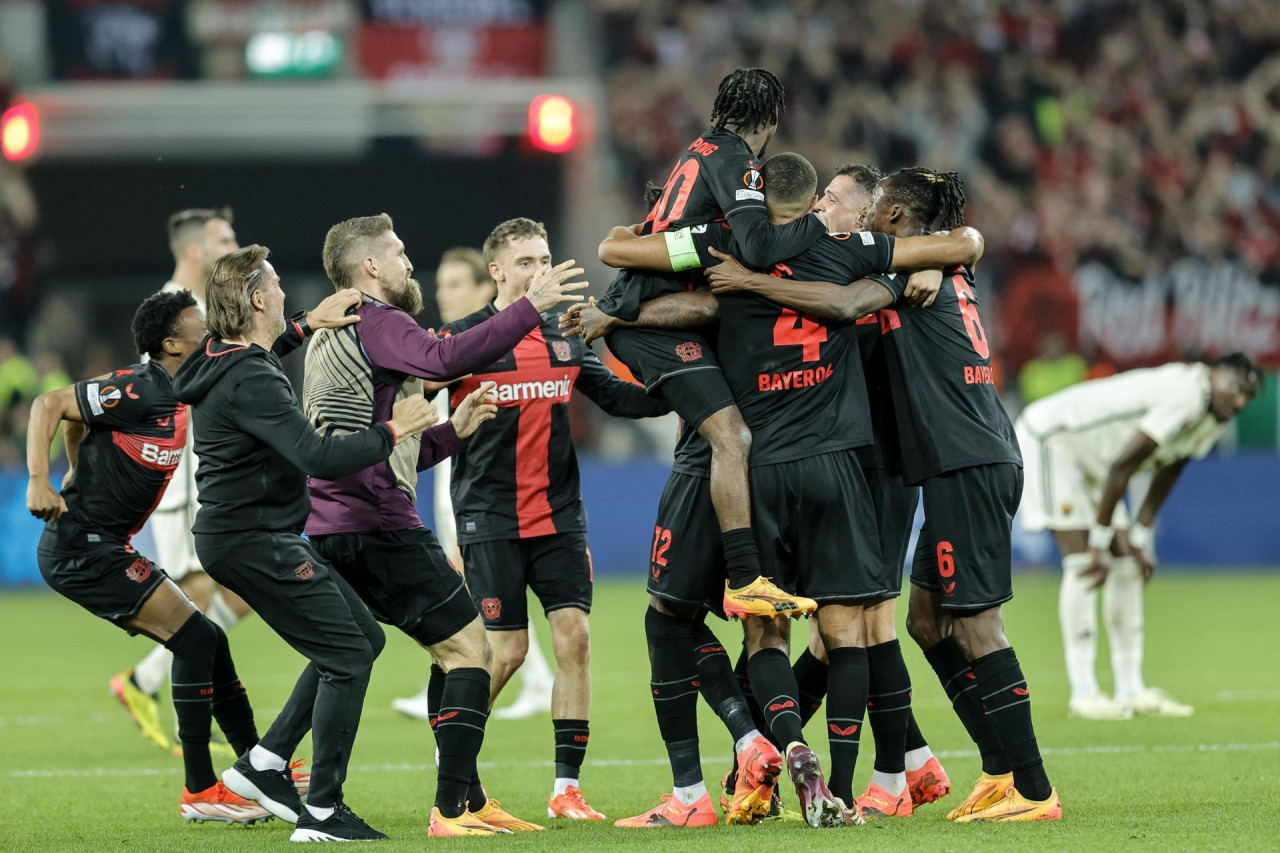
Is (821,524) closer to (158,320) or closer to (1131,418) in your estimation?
(158,320)

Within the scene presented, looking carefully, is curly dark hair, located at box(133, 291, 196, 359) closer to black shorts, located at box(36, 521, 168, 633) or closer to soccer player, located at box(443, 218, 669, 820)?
black shorts, located at box(36, 521, 168, 633)

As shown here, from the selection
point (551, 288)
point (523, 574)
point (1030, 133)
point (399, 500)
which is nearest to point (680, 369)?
point (551, 288)

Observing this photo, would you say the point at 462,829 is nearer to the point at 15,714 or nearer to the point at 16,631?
the point at 15,714

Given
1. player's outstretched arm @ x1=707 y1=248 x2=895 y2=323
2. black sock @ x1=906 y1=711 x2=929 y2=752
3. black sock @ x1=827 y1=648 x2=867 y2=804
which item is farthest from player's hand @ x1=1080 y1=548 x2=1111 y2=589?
player's outstretched arm @ x1=707 y1=248 x2=895 y2=323

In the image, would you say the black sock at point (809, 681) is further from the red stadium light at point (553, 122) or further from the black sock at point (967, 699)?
the red stadium light at point (553, 122)

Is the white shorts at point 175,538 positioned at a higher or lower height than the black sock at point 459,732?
higher

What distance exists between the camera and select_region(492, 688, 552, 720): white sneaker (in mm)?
9727

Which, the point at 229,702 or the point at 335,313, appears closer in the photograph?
the point at 335,313

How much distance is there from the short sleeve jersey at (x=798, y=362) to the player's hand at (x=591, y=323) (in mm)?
445

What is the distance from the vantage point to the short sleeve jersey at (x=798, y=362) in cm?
604

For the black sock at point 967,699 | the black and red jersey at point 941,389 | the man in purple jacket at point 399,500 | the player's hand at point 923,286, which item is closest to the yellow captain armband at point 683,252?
the man in purple jacket at point 399,500

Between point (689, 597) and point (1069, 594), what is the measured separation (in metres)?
3.93

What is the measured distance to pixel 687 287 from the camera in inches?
248

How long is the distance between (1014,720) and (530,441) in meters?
2.35
